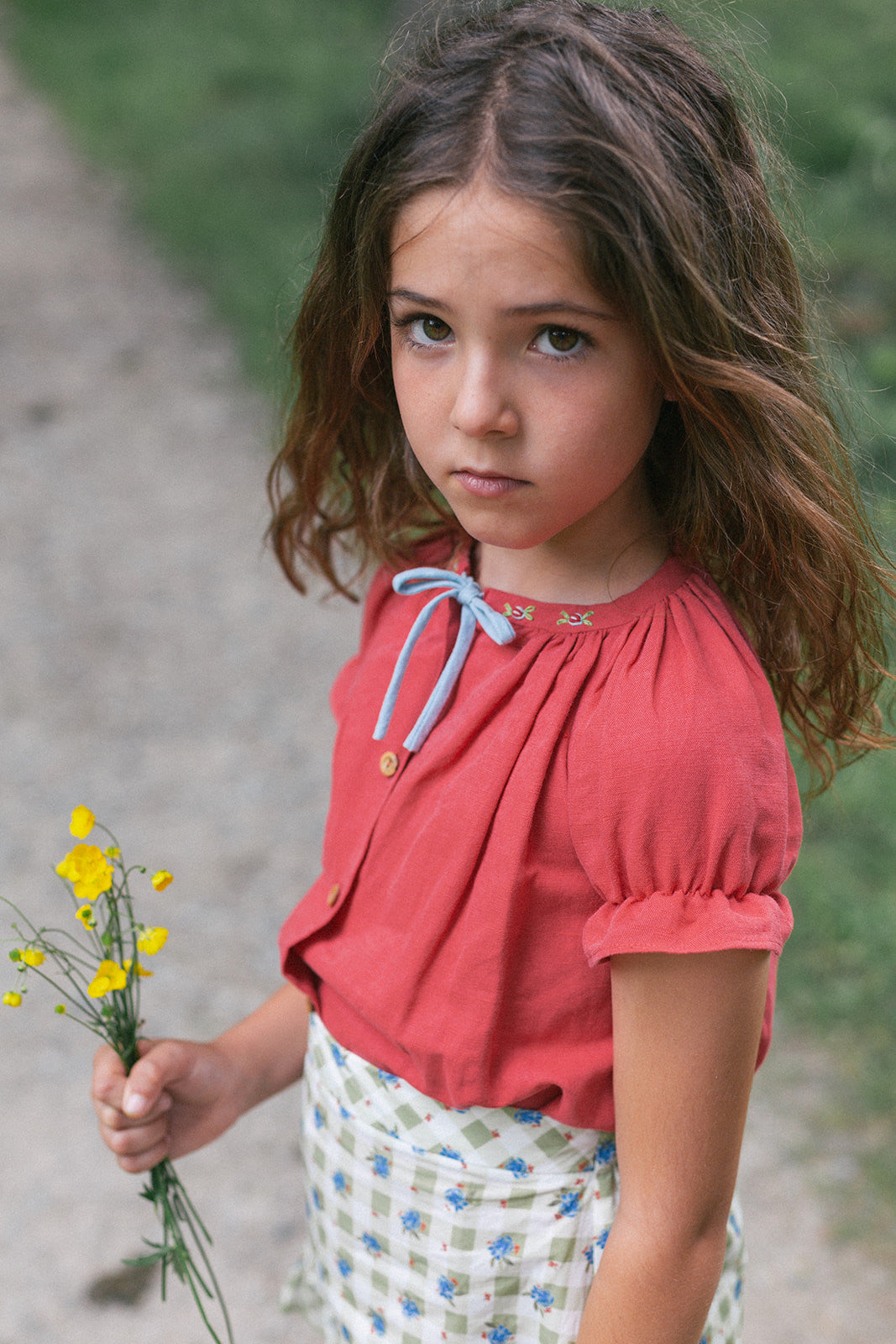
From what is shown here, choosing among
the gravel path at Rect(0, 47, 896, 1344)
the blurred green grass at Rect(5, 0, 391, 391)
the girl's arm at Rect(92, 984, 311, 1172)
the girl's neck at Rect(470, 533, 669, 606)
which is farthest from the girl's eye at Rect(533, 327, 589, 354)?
the blurred green grass at Rect(5, 0, 391, 391)

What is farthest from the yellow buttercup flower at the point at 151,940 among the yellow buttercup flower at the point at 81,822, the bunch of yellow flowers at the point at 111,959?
the yellow buttercup flower at the point at 81,822

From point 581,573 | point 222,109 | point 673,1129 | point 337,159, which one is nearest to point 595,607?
point 581,573

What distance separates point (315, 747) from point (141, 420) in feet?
6.47

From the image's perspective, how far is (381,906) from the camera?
50.3 inches

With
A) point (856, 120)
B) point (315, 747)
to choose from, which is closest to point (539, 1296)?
point (315, 747)

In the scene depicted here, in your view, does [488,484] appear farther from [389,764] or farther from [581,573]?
[389,764]

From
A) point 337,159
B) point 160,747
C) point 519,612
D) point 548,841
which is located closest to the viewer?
point 548,841

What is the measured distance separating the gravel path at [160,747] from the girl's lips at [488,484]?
5.71 feet

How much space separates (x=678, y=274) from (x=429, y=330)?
20cm

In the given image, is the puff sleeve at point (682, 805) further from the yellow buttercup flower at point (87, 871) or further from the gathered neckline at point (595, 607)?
the yellow buttercup flower at point (87, 871)

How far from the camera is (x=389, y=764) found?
1.28 meters

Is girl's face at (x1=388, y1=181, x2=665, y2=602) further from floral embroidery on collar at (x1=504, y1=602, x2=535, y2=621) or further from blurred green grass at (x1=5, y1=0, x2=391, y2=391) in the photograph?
blurred green grass at (x1=5, y1=0, x2=391, y2=391)

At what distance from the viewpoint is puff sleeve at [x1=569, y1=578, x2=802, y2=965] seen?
1033 millimetres

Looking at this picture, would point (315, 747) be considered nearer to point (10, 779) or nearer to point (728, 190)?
point (10, 779)
